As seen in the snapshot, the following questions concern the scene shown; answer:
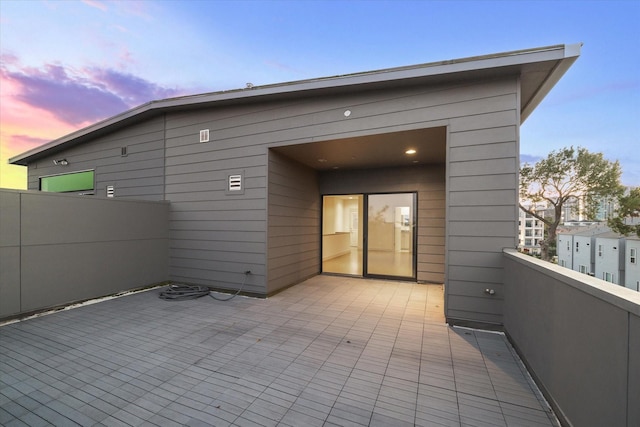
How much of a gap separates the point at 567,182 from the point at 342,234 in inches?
545

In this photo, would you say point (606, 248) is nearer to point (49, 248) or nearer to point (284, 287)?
point (284, 287)

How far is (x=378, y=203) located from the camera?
623cm

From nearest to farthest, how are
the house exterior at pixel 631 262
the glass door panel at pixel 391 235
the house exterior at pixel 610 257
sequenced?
the glass door panel at pixel 391 235 < the house exterior at pixel 631 262 < the house exterior at pixel 610 257

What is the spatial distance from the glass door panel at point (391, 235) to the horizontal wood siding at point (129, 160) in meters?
4.93

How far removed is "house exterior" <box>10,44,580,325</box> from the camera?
3311mm

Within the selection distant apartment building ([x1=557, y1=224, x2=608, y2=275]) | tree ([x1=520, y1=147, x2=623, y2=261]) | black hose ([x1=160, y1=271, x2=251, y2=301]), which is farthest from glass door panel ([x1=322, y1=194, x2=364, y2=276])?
tree ([x1=520, y1=147, x2=623, y2=261])

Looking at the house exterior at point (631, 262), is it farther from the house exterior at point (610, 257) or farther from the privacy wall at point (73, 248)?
the privacy wall at point (73, 248)

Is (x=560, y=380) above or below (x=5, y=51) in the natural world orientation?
below

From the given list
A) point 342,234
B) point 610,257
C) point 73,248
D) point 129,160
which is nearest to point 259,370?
point 73,248

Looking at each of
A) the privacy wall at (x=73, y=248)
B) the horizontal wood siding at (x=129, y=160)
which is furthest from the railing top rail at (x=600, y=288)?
Answer: the horizontal wood siding at (x=129, y=160)

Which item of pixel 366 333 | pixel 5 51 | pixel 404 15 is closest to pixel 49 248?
pixel 366 333

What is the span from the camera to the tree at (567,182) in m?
12.4

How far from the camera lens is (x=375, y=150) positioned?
4.71 meters

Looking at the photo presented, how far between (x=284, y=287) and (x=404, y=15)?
8.82 meters
